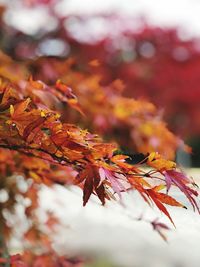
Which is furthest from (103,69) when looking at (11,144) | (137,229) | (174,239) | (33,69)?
(11,144)

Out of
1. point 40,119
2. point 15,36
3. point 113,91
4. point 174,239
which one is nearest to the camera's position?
point 40,119

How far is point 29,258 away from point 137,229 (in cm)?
401

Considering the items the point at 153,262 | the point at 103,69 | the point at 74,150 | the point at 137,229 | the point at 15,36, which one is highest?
the point at 74,150

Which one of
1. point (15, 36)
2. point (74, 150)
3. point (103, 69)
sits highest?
point (74, 150)

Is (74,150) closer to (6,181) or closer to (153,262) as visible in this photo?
(6,181)

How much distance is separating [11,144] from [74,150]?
4.5 inches

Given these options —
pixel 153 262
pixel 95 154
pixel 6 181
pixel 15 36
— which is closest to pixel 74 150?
pixel 95 154

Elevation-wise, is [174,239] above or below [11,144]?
below

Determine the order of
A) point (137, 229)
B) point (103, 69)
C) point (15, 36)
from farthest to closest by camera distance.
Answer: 1. point (103, 69)
2. point (137, 229)
3. point (15, 36)

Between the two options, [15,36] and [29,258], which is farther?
[15,36]

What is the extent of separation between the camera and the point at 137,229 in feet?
19.3

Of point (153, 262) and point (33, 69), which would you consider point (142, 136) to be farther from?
point (153, 262)

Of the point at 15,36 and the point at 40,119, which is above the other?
the point at 40,119

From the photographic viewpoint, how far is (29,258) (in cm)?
197
